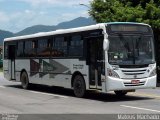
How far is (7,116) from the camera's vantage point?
1357cm

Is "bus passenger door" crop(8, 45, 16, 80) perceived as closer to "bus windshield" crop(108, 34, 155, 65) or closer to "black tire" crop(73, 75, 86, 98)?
"black tire" crop(73, 75, 86, 98)

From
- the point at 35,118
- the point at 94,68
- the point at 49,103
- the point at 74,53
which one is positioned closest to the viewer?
the point at 35,118

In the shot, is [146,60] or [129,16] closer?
[146,60]

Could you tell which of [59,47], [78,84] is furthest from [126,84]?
[59,47]

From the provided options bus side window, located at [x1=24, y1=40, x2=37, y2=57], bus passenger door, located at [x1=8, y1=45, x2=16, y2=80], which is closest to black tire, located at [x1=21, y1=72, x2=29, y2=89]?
bus side window, located at [x1=24, y1=40, x2=37, y2=57]

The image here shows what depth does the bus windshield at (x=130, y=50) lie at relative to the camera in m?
17.9

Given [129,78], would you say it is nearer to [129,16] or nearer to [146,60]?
[146,60]

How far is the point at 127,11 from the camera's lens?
106ft

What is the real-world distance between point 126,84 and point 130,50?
126cm

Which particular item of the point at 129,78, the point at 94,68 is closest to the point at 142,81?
the point at 129,78

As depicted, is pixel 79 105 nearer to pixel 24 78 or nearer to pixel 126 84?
pixel 126 84

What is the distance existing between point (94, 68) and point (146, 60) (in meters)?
1.96

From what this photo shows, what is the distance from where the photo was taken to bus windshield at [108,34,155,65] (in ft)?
58.9

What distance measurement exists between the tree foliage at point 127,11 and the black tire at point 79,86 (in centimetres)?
1226
